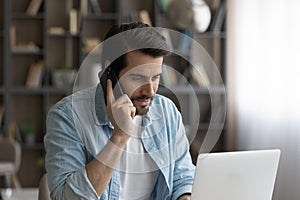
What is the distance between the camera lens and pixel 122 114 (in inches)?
70.4

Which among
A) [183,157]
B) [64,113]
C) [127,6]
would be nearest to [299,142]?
[127,6]

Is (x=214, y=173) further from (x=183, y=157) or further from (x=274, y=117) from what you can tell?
(x=274, y=117)

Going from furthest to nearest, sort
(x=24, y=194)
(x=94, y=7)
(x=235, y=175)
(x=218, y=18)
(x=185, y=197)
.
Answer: (x=218, y=18) → (x=94, y=7) → (x=24, y=194) → (x=185, y=197) → (x=235, y=175)

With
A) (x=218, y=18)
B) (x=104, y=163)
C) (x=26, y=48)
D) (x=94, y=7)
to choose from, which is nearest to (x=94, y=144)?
(x=104, y=163)

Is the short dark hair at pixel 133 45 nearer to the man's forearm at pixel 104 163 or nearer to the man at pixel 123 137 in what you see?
the man at pixel 123 137

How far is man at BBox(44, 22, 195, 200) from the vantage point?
5.99 ft

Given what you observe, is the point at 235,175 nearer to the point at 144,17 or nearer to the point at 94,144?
the point at 94,144

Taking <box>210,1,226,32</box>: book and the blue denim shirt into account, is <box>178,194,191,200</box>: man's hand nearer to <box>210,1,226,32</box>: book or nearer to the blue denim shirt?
the blue denim shirt

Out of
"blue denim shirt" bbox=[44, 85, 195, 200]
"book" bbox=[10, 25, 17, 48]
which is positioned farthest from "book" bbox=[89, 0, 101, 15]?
"blue denim shirt" bbox=[44, 85, 195, 200]

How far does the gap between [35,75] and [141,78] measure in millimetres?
4525

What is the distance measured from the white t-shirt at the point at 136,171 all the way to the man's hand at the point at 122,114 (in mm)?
131

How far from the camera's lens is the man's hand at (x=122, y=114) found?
1.79 metres

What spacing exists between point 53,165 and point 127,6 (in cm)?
475

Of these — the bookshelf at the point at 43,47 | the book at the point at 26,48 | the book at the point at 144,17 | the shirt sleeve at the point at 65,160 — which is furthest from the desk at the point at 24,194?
the shirt sleeve at the point at 65,160
